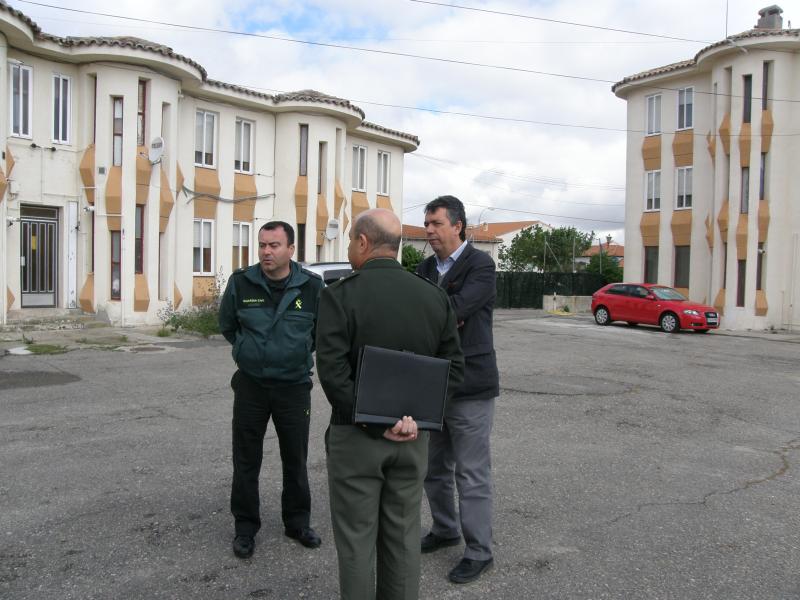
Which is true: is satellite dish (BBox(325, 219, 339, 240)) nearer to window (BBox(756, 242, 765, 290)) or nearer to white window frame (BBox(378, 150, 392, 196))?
white window frame (BBox(378, 150, 392, 196))

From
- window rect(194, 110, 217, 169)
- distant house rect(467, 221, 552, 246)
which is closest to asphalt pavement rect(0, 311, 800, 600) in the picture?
window rect(194, 110, 217, 169)

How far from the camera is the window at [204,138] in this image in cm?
2112

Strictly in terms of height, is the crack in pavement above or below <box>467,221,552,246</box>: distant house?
below

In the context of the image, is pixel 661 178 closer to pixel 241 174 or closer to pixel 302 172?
pixel 302 172

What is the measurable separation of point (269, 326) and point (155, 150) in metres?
15.6

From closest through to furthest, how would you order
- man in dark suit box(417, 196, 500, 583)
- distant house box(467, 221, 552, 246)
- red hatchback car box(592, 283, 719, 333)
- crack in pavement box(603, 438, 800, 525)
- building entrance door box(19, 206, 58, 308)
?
man in dark suit box(417, 196, 500, 583), crack in pavement box(603, 438, 800, 525), building entrance door box(19, 206, 58, 308), red hatchback car box(592, 283, 719, 333), distant house box(467, 221, 552, 246)

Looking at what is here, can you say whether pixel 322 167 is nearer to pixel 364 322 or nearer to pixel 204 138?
pixel 204 138

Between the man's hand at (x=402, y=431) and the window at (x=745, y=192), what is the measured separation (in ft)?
77.8

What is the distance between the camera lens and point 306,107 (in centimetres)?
2270

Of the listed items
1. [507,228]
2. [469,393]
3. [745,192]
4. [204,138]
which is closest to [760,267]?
[745,192]

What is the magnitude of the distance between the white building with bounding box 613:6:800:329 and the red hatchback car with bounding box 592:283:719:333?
246 centimetres

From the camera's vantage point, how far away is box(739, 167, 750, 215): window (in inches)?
919

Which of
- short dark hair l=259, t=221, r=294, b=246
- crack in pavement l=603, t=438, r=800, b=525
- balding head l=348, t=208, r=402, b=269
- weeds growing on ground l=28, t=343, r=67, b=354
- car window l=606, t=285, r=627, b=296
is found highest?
short dark hair l=259, t=221, r=294, b=246

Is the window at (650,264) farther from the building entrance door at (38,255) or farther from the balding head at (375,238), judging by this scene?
the balding head at (375,238)
